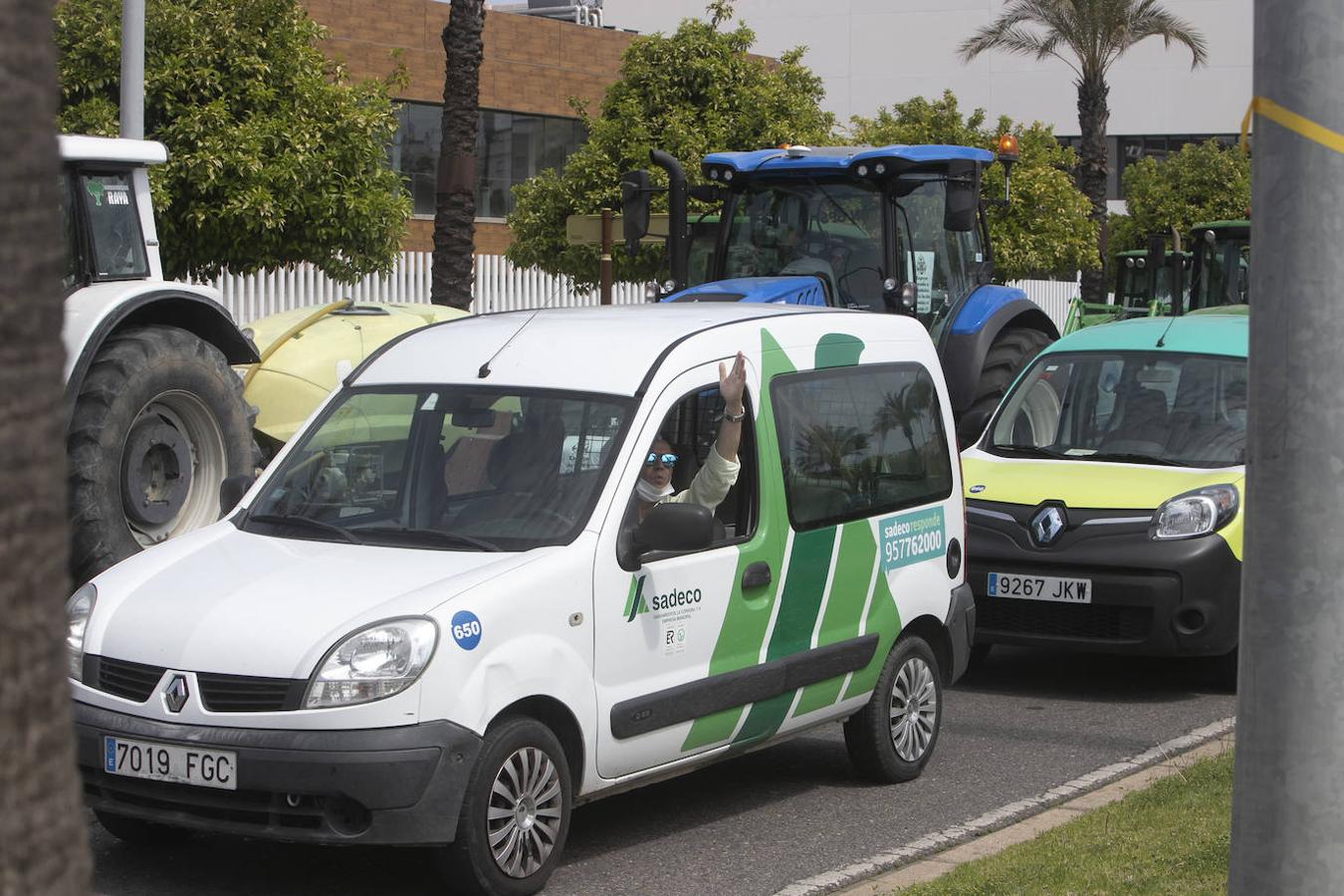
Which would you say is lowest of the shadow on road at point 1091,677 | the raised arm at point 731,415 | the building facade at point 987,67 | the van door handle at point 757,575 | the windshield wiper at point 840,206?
the shadow on road at point 1091,677

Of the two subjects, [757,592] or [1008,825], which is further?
[1008,825]

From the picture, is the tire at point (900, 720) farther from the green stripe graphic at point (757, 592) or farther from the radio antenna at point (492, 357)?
the radio antenna at point (492, 357)

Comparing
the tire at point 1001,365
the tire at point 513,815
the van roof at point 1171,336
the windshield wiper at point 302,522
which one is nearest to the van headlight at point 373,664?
the tire at point 513,815

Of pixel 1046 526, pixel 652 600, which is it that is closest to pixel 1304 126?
pixel 652 600

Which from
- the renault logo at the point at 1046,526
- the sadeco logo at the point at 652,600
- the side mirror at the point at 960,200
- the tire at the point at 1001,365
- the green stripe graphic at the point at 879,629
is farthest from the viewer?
the tire at the point at 1001,365

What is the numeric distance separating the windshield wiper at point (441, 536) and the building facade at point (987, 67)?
47.9m

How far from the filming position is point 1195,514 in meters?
9.42

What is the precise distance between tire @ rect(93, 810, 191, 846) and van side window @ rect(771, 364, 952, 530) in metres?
2.50

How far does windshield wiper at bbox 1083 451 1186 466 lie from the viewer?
1001 cm

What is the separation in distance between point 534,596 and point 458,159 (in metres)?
13.1

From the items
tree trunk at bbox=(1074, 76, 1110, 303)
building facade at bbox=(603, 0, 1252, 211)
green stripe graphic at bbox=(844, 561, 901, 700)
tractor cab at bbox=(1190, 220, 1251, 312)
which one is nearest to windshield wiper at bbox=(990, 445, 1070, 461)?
green stripe graphic at bbox=(844, 561, 901, 700)

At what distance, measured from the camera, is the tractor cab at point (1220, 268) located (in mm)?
23094

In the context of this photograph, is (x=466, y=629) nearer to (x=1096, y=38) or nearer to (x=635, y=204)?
(x=635, y=204)

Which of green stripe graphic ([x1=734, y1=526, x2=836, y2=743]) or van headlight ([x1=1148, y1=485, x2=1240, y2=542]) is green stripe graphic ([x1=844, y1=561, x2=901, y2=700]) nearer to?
green stripe graphic ([x1=734, y1=526, x2=836, y2=743])
